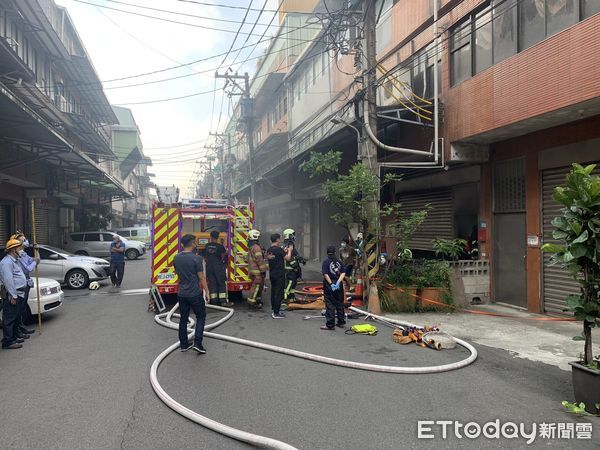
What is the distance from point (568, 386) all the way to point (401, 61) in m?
10.5

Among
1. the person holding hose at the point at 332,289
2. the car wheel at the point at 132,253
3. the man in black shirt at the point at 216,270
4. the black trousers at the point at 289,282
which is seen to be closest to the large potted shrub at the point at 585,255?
the person holding hose at the point at 332,289

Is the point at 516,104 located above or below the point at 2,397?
above

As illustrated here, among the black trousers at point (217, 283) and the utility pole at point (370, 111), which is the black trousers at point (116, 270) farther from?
the utility pole at point (370, 111)

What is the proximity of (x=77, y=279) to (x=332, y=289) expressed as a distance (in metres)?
9.85

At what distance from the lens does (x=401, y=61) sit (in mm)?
13070

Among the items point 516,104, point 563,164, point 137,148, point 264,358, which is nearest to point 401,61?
point 516,104

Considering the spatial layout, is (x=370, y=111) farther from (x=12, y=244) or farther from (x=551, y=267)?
(x=12, y=244)

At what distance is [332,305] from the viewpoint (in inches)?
315

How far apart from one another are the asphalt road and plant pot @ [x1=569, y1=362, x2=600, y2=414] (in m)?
0.15

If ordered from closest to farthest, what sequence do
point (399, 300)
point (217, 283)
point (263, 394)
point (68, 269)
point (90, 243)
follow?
point (263, 394) → point (399, 300) → point (217, 283) → point (68, 269) → point (90, 243)

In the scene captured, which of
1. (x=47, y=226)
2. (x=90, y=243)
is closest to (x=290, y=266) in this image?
(x=90, y=243)

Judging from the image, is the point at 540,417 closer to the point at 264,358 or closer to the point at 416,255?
the point at 264,358

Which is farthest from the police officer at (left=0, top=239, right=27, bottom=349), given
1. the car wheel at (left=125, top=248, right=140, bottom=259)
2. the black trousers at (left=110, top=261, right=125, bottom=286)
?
the car wheel at (left=125, top=248, right=140, bottom=259)

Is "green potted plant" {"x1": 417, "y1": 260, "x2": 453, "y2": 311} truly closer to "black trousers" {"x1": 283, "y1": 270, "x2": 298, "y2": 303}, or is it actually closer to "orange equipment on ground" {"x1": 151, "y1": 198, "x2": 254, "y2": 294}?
"black trousers" {"x1": 283, "y1": 270, "x2": 298, "y2": 303}
